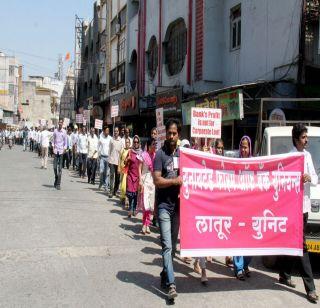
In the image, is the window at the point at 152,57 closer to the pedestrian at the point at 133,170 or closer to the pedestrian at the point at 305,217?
the pedestrian at the point at 133,170

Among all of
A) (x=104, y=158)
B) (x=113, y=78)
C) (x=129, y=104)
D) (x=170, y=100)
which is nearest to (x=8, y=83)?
(x=113, y=78)

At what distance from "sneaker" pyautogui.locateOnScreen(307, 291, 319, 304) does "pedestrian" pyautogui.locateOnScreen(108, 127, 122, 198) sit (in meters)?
8.75

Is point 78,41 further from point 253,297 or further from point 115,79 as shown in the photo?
point 253,297

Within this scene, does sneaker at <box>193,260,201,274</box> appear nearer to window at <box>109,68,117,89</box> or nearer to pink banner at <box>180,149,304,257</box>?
pink banner at <box>180,149,304,257</box>

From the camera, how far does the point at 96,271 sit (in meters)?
6.72

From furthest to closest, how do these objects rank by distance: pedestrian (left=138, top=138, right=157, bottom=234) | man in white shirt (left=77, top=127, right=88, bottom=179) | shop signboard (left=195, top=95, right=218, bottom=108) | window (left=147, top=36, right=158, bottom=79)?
window (left=147, top=36, right=158, bottom=79), man in white shirt (left=77, top=127, right=88, bottom=179), shop signboard (left=195, top=95, right=218, bottom=108), pedestrian (left=138, top=138, right=157, bottom=234)

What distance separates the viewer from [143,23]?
1169 inches

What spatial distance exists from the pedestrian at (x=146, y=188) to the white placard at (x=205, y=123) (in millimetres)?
920

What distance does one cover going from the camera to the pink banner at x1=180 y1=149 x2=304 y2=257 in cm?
600

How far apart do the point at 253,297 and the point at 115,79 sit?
33120 mm

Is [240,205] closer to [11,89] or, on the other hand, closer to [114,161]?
[114,161]

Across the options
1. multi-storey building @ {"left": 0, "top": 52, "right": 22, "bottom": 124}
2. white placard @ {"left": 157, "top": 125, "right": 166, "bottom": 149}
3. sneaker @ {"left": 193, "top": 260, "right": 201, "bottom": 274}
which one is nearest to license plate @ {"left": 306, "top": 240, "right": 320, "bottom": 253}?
sneaker @ {"left": 193, "top": 260, "right": 201, "bottom": 274}

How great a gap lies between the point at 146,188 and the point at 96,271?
10.1 feet

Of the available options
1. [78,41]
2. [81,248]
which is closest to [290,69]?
[81,248]
